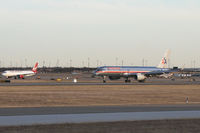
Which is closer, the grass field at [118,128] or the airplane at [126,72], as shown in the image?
the grass field at [118,128]

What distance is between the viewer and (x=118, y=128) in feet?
65.2

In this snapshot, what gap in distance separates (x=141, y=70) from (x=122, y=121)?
8212 centimetres

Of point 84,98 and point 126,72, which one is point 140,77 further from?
point 84,98

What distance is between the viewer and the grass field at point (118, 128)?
747 inches

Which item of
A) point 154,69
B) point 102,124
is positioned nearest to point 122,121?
point 102,124

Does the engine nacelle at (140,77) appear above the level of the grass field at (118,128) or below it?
above

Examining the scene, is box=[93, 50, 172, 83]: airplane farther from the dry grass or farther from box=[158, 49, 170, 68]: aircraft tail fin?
the dry grass

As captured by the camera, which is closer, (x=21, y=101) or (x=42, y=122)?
(x=42, y=122)

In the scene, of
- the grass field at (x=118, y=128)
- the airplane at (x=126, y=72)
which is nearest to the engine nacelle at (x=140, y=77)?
the airplane at (x=126, y=72)

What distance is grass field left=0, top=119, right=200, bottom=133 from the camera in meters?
19.0

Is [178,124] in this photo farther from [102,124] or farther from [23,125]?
[23,125]

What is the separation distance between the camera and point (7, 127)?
64.2 ft

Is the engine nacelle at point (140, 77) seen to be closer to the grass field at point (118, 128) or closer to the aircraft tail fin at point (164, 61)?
the aircraft tail fin at point (164, 61)

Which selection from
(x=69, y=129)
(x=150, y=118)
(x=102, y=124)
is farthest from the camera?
(x=150, y=118)
